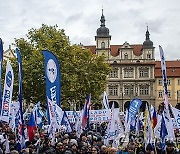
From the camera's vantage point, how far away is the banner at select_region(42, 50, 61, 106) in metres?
11.5

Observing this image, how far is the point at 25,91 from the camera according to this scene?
45.2 metres

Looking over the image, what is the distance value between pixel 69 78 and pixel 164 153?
33146mm

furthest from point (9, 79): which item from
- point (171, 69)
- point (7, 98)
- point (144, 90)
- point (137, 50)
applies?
point (171, 69)

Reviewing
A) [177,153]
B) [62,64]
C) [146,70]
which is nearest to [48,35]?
[62,64]

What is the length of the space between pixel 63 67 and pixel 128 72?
48452 mm

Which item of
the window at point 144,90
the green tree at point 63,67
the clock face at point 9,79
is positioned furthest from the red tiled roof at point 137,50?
the clock face at point 9,79

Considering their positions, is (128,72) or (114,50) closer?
(128,72)

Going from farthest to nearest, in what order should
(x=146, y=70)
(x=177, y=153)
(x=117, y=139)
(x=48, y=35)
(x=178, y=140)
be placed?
(x=146, y=70) < (x=48, y=35) < (x=178, y=140) < (x=117, y=139) < (x=177, y=153)

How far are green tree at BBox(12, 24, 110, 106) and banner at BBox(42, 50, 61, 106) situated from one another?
31.8m

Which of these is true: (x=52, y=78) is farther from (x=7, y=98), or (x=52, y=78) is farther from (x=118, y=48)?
(x=118, y=48)

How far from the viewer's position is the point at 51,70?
455 inches

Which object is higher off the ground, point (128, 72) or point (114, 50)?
point (114, 50)

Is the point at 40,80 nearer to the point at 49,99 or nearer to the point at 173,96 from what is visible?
the point at 49,99

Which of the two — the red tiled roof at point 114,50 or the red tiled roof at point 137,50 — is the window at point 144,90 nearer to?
the red tiled roof at point 137,50
